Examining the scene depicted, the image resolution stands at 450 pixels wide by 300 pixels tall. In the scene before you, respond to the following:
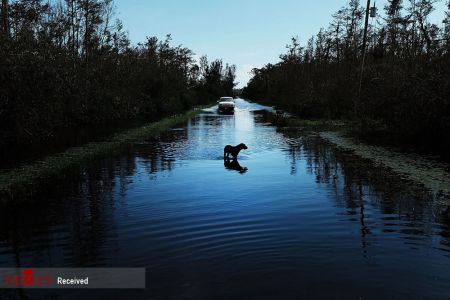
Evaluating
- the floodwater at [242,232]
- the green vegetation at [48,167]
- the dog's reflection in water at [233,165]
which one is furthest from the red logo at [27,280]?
the dog's reflection in water at [233,165]

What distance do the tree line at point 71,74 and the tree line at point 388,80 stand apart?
13562 millimetres

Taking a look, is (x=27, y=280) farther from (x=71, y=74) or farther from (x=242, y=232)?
(x=71, y=74)

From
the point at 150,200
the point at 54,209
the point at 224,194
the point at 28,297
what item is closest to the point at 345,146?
the point at 224,194

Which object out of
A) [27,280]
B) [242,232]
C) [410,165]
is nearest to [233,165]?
[410,165]

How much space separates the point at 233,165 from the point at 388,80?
10298mm

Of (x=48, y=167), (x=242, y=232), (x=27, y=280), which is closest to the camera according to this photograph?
(x=27, y=280)

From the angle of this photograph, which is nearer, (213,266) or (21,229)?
(213,266)

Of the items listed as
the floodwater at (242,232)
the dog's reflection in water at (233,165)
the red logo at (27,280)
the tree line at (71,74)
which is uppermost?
the tree line at (71,74)

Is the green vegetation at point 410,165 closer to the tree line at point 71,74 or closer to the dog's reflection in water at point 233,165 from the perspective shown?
the dog's reflection in water at point 233,165

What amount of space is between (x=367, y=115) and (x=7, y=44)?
17382 mm

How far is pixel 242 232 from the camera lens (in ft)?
23.4

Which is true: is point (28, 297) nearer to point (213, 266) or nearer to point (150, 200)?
point (213, 266)

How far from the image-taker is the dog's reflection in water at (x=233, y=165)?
43.3 feet

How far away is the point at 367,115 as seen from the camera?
22484 millimetres
